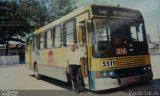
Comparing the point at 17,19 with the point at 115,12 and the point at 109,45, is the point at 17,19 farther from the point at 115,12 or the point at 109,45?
the point at 109,45

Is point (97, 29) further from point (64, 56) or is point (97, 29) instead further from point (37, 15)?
point (37, 15)

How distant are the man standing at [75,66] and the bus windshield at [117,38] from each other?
0.80m

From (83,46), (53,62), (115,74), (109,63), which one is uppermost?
(83,46)

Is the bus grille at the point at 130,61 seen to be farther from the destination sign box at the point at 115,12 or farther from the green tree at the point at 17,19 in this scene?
the green tree at the point at 17,19

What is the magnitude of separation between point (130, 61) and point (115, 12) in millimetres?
1771

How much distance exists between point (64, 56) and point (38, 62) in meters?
4.79

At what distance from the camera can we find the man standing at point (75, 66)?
9.45m

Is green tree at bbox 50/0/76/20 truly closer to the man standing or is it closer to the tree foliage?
the tree foliage

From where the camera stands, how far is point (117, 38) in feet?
30.2

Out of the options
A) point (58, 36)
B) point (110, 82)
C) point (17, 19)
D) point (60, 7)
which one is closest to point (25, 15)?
point (17, 19)

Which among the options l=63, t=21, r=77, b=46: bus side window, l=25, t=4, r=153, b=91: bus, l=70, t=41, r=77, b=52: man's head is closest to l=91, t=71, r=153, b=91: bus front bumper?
l=25, t=4, r=153, b=91: bus

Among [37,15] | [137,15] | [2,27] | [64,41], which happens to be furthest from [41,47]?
[2,27]

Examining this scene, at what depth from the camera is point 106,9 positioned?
9469mm

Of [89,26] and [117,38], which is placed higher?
[89,26]
